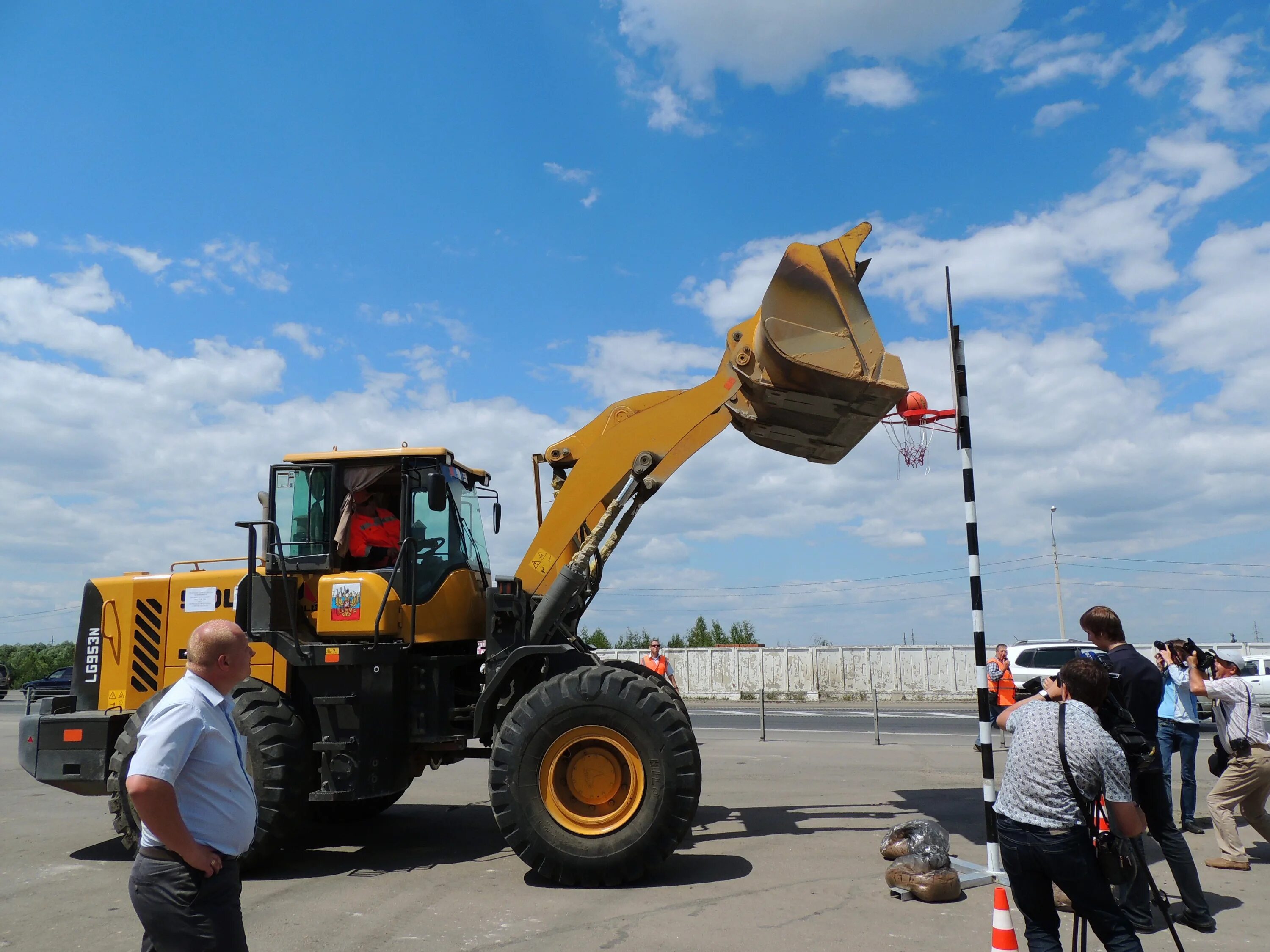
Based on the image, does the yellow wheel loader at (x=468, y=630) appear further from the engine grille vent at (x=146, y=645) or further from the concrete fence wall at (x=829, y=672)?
the concrete fence wall at (x=829, y=672)

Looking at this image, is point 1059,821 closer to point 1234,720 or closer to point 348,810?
point 1234,720

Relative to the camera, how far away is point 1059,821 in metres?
3.83

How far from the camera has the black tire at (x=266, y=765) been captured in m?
6.73

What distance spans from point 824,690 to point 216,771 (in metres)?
32.4

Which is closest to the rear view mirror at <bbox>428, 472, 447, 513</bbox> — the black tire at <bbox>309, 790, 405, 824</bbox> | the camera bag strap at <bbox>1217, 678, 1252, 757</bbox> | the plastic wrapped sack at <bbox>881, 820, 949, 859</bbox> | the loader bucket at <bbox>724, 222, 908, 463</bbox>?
the loader bucket at <bbox>724, 222, 908, 463</bbox>

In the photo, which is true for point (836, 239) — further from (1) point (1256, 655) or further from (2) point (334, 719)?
(1) point (1256, 655)

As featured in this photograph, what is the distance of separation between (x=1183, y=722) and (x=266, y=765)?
7.76m

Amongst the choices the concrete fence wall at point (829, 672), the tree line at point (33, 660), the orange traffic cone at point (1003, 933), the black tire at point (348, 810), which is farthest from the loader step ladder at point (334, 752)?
the tree line at point (33, 660)

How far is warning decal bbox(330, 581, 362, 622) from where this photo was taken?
7.40 m

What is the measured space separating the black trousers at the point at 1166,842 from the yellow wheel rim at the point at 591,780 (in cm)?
320

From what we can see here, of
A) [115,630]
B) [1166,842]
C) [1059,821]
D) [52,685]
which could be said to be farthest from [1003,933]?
[52,685]

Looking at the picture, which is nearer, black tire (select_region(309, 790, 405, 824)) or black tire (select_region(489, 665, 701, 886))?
black tire (select_region(489, 665, 701, 886))

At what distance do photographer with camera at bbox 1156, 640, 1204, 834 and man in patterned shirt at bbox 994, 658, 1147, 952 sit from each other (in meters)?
4.88

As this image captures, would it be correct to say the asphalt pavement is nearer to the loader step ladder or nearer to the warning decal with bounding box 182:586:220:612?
the loader step ladder
